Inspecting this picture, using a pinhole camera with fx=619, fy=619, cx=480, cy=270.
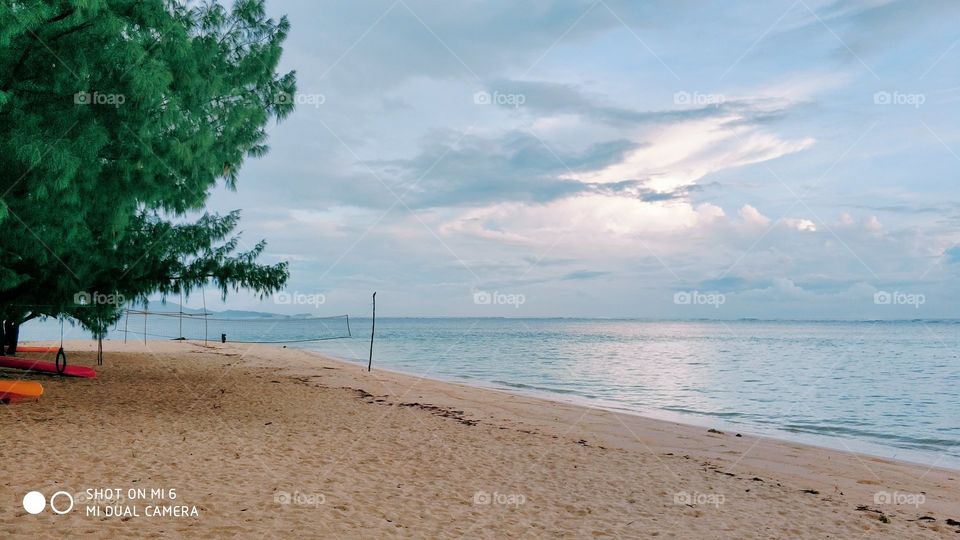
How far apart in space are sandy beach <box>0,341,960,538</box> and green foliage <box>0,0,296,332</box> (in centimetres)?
274

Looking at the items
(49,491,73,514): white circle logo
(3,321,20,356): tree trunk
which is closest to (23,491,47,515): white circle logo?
(49,491,73,514): white circle logo

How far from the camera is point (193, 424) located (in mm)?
9734

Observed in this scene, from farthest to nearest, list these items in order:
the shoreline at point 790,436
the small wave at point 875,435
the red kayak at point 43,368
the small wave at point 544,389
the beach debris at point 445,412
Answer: the small wave at point 544,389
the red kayak at point 43,368
the small wave at point 875,435
the beach debris at point 445,412
the shoreline at point 790,436

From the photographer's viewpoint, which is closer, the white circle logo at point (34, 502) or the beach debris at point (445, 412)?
the white circle logo at point (34, 502)

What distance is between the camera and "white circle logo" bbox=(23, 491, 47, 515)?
5094mm

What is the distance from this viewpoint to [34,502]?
5246 millimetres

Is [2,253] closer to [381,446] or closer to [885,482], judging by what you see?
[381,446]

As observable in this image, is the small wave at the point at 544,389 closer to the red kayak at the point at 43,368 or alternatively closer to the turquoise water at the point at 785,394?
the turquoise water at the point at 785,394

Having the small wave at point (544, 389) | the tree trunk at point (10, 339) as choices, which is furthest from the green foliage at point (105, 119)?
the small wave at point (544, 389)

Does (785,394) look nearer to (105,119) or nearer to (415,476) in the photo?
(415,476)

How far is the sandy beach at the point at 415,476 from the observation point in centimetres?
545

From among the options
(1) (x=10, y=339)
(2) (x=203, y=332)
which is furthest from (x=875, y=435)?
(2) (x=203, y=332)

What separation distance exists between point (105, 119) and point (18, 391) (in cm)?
581

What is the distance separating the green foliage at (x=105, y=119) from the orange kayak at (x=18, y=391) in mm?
1738
